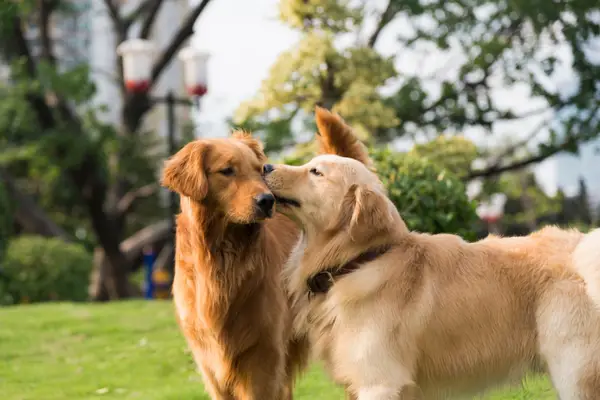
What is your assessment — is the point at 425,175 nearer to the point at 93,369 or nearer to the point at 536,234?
the point at 536,234

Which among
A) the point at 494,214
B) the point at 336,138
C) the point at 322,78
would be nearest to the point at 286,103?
the point at 322,78

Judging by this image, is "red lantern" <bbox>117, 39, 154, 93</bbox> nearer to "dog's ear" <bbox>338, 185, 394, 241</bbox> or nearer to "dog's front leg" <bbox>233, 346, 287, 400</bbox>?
"dog's front leg" <bbox>233, 346, 287, 400</bbox>

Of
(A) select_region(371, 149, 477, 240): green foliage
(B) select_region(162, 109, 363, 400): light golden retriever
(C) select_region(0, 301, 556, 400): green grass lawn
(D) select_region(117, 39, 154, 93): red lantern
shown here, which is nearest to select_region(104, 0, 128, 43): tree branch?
(D) select_region(117, 39, 154, 93): red lantern

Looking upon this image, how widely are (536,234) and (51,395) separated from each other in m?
4.54

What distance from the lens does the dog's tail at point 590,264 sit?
14.2 feet

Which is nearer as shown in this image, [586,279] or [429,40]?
[586,279]

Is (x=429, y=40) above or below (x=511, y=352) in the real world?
below

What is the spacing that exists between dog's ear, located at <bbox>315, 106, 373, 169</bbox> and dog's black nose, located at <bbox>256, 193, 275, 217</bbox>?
1103mm

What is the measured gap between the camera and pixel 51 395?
7.24 metres

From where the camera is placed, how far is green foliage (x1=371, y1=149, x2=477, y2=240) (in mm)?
7438

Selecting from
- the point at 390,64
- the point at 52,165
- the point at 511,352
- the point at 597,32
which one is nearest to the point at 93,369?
the point at 511,352

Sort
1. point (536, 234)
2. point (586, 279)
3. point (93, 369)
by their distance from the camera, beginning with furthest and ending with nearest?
point (93, 369) → point (536, 234) → point (586, 279)

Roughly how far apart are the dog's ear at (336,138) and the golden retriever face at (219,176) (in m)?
0.74

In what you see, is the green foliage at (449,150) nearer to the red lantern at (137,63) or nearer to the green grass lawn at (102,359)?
the green grass lawn at (102,359)
